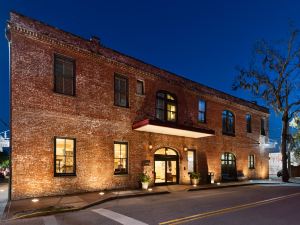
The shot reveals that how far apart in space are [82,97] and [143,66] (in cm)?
507

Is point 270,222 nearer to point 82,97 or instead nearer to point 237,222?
point 237,222

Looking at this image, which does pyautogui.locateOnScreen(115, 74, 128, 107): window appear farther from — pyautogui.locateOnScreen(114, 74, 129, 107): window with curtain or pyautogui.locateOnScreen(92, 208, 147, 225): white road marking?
pyautogui.locateOnScreen(92, 208, 147, 225): white road marking

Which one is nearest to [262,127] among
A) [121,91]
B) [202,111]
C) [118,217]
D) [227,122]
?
[227,122]

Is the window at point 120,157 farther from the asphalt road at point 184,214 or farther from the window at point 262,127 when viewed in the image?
the window at point 262,127

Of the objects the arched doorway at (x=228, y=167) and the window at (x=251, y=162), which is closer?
the arched doorway at (x=228, y=167)

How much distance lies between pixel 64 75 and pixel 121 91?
371 centimetres

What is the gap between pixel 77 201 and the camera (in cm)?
1157

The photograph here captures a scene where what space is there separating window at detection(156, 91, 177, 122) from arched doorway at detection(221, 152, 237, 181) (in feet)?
23.3

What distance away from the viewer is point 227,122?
24.9 metres

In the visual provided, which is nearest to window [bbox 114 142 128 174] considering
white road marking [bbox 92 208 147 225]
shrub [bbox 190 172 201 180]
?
shrub [bbox 190 172 201 180]

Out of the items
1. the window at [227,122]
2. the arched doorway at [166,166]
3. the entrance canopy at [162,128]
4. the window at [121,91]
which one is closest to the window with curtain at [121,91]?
the window at [121,91]

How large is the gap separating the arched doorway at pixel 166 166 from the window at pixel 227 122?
6.87 m

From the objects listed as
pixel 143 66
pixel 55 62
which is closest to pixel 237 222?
pixel 55 62

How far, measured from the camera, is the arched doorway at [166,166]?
18.5 m
